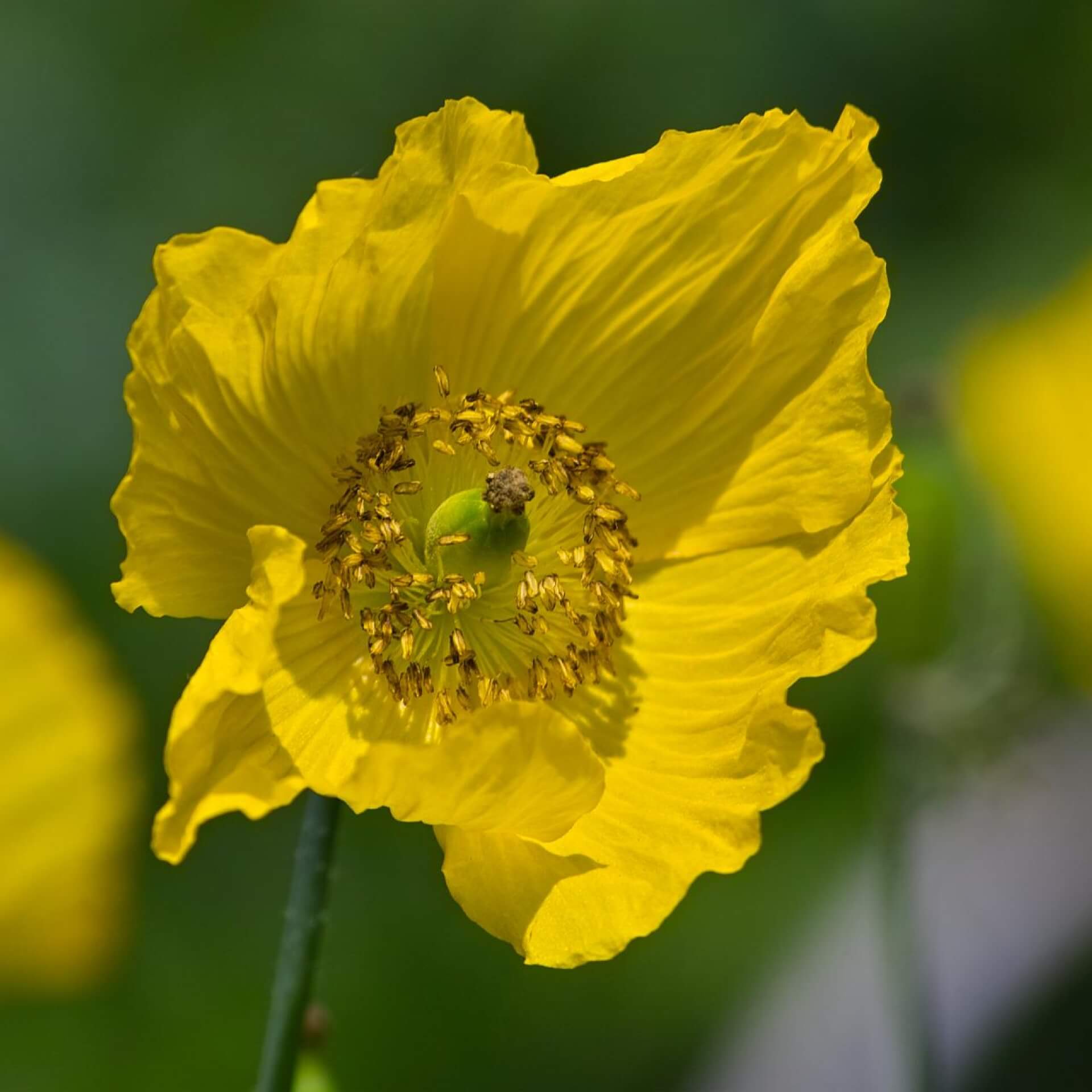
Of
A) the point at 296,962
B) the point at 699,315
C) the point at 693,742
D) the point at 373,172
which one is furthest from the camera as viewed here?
the point at 373,172

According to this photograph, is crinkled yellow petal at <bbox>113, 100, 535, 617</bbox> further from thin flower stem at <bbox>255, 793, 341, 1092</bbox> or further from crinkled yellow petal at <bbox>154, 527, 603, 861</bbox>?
thin flower stem at <bbox>255, 793, 341, 1092</bbox>

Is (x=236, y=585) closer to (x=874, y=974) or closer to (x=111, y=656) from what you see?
(x=111, y=656)

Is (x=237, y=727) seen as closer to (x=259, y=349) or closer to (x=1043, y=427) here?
(x=259, y=349)

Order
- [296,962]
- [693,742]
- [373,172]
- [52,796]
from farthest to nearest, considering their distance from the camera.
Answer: [373,172] < [52,796] < [693,742] < [296,962]

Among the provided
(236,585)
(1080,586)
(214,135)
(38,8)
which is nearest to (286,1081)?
(236,585)

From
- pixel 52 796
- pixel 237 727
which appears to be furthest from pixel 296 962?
pixel 52 796

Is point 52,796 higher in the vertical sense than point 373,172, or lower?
lower
